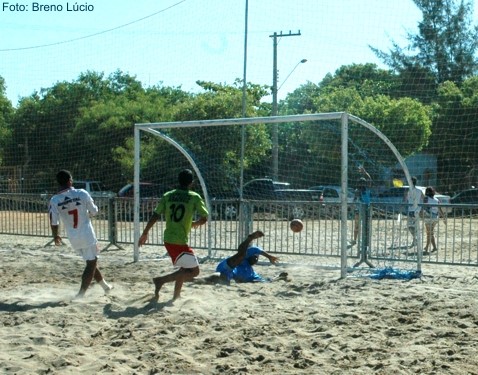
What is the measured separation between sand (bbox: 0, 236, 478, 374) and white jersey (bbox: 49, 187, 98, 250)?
0.74 metres

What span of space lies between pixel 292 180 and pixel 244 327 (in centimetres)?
1439

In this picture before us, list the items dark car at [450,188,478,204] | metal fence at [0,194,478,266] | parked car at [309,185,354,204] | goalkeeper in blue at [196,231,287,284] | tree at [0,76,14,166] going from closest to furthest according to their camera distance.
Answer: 1. goalkeeper in blue at [196,231,287,284]
2. metal fence at [0,194,478,266]
3. parked car at [309,185,354,204]
4. dark car at [450,188,478,204]
5. tree at [0,76,14,166]

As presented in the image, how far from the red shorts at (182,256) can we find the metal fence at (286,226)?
4.48 meters

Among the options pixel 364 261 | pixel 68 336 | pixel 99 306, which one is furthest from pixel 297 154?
pixel 68 336

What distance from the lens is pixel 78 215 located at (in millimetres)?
9617

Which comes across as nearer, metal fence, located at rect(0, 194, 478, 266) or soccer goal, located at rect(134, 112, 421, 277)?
soccer goal, located at rect(134, 112, 421, 277)

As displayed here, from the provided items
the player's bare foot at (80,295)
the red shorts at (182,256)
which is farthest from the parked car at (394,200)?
the player's bare foot at (80,295)

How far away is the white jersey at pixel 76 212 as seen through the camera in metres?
9.57

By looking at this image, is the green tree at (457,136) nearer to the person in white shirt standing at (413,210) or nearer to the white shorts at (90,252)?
the person in white shirt standing at (413,210)

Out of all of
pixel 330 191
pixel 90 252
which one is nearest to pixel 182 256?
pixel 90 252

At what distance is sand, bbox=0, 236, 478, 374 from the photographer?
6.32 meters

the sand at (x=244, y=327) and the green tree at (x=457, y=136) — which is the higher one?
the green tree at (x=457, y=136)

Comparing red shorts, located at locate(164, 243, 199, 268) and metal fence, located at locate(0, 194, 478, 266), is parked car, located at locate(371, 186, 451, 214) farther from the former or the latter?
red shorts, located at locate(164, 243, 199, 268)

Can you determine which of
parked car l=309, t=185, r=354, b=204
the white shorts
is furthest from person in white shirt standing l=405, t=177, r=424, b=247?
parked car l=309, t=185, r=354, b=204
